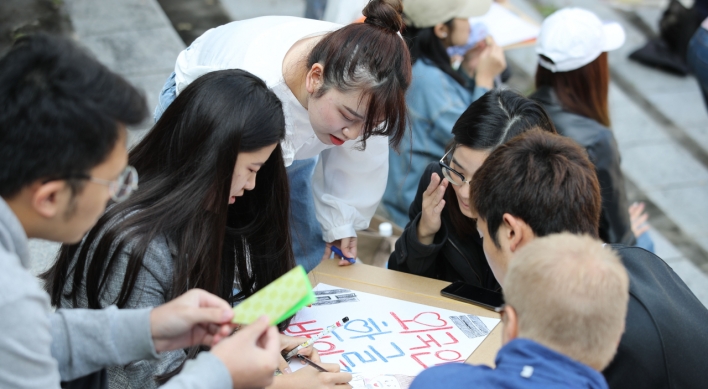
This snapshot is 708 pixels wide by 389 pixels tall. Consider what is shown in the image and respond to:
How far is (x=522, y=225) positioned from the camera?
5.43 ft

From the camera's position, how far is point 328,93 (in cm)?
212

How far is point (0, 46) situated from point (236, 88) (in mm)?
2637

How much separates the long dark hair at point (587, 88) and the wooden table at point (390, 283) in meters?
1.31

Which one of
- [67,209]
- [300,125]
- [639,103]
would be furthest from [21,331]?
[639,103]

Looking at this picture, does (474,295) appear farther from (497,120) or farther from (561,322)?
(561,322)

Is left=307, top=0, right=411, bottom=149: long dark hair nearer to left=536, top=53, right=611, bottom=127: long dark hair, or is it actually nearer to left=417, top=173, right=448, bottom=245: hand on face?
left=417, top=173, right=448, bottom=245: hand on face

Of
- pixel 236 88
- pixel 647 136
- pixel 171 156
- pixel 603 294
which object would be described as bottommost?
pixel 647 136

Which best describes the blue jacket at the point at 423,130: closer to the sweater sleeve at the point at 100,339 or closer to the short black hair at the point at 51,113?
the sweater sleeve at the point at 100,339

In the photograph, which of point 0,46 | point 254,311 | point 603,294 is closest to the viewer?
point 603,294

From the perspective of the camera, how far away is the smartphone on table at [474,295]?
198cm

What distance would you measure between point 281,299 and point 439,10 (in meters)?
2.22

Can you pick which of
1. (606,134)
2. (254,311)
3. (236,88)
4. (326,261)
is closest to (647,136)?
(606,134)

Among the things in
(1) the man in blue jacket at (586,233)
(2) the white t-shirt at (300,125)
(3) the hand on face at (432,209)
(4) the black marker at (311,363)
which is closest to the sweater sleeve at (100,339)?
(4) the black marker at (311,363)

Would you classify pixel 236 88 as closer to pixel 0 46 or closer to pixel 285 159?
pixel 285 159
